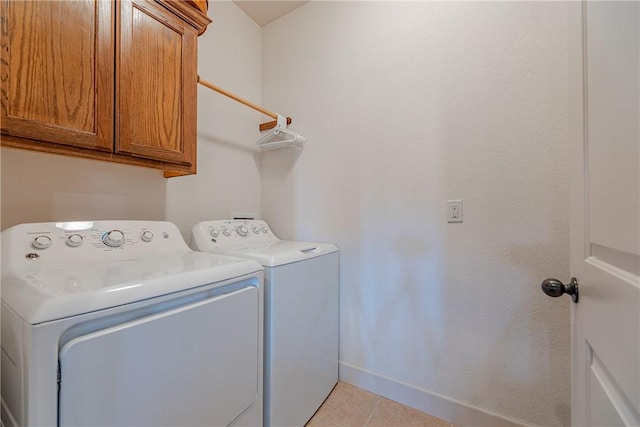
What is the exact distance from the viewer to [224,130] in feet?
5.87

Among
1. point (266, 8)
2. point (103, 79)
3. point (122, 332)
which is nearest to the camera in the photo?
point (122, 332)

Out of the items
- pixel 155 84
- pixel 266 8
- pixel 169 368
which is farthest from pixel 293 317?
pixel 266 8

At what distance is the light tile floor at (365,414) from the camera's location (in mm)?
1308

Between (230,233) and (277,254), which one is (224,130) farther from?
(277,254)

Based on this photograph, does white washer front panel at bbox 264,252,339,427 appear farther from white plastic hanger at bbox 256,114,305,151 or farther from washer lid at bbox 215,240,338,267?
white plastic hanger at bbox 256,114,305,151

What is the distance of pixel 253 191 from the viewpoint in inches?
79.2

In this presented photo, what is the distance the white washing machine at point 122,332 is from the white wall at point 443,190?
81 centimetres

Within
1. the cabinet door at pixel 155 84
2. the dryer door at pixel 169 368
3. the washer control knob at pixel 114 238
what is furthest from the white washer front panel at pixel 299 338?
the cabinet door at pixel 155 84

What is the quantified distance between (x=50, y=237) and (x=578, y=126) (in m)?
1.65

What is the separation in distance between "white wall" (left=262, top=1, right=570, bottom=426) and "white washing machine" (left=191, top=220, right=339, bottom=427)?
0.19 meters

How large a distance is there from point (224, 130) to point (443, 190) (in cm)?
150

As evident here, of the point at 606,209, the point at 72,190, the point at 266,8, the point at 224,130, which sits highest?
the point at 266,8

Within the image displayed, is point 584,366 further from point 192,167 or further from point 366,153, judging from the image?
point 192,167

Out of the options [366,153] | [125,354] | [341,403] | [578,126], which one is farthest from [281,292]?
[578,126]
